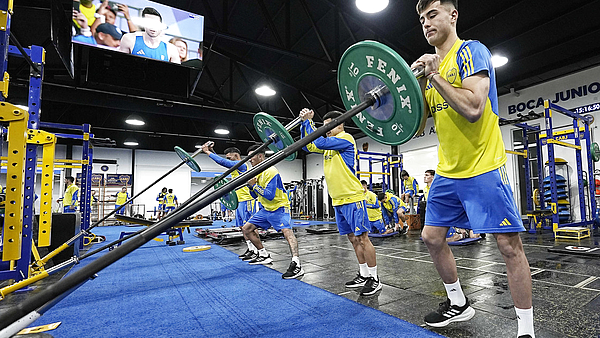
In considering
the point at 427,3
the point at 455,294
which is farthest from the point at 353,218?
the point at 427,3

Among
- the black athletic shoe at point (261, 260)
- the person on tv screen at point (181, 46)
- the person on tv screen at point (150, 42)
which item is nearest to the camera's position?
the black athletic shoe at point (261, 260)

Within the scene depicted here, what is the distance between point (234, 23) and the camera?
23.1 feet

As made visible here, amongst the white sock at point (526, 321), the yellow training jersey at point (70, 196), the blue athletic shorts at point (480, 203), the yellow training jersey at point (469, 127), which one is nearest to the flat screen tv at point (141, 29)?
the yellow training jersey at point (70, 196)

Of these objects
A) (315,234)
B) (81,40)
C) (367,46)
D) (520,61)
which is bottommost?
(315,234)

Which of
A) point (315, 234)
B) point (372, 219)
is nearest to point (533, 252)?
point (372, 219)

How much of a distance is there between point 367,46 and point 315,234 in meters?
6.10

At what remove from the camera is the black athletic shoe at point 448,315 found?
5.20 feet

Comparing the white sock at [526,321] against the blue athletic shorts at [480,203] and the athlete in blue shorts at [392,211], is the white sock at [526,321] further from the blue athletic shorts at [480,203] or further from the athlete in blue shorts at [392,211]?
the athlete in blue shorts at [392,211]

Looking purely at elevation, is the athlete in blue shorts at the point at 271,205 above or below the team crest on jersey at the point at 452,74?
below

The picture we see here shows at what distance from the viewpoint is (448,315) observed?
5.24 ft

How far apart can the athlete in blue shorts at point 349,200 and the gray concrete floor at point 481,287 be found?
0.17 meters

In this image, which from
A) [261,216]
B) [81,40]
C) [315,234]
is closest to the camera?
[261,216]

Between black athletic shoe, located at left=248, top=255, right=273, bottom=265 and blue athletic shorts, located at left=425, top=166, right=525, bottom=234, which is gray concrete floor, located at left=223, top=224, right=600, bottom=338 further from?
blue athletic shorts, located at left=425, top=166, right=525, bottom=234

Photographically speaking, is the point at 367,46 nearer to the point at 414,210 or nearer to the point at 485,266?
the point at 485,266
